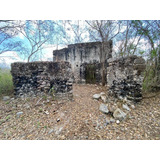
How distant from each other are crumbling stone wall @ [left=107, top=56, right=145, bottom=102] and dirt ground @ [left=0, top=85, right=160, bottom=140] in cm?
47

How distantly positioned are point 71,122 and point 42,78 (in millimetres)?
2087

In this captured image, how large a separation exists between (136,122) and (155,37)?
361 centimetres

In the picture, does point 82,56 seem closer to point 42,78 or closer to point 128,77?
point 42,78

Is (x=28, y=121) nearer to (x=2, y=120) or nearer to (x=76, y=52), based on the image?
(x=2, y=120)

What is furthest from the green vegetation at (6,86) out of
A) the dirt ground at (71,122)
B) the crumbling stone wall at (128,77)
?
the crumbling stone wall at (128,77)

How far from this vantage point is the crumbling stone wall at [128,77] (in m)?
2.52

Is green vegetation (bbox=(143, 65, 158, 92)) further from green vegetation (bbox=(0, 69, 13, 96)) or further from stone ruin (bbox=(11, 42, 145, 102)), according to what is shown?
green vegetation (bbox=(0, 69, 13, 96))

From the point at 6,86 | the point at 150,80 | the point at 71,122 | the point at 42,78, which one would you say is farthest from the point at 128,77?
the point at 6,86

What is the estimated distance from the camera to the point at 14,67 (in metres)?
3.18

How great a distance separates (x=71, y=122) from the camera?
201 centimetres

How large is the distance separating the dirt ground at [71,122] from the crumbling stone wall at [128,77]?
1.54 feet

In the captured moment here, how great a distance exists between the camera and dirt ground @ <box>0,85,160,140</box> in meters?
1.67

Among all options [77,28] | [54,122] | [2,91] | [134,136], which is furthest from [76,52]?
[134,136]

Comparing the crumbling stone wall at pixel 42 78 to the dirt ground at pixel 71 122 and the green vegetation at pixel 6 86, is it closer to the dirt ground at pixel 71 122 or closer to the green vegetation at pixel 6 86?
the dirt ground at pixel 71 122
